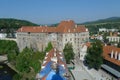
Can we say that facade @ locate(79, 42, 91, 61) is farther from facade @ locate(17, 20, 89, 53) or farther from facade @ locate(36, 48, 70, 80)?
facade @ locate(36, 48, 70, 80)

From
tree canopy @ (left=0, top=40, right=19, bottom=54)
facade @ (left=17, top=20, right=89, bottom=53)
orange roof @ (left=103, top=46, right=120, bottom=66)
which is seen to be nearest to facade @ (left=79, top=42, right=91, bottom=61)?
orange roof @ (left=103, top=46, right=120, bottom=66)

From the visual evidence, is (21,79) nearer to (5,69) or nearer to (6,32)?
(5,69)

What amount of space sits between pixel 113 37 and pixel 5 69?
6759cm

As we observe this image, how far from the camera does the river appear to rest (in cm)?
5065

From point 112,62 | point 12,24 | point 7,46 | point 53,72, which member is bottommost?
point 7,46

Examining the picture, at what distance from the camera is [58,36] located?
71.0 m

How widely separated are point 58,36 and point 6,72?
20183mm

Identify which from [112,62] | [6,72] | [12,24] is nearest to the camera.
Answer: [112,62]

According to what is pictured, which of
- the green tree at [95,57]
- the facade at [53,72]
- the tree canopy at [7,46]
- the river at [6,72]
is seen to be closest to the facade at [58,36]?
the tree canopy at [7,46]

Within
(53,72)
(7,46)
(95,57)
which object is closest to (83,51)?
(95,57)

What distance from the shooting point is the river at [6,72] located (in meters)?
50.7

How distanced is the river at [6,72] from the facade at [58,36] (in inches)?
604

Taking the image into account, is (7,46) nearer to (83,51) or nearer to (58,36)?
(58,36)

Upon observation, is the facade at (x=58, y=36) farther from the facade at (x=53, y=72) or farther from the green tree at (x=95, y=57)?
the facade at (x=53, y=72)
